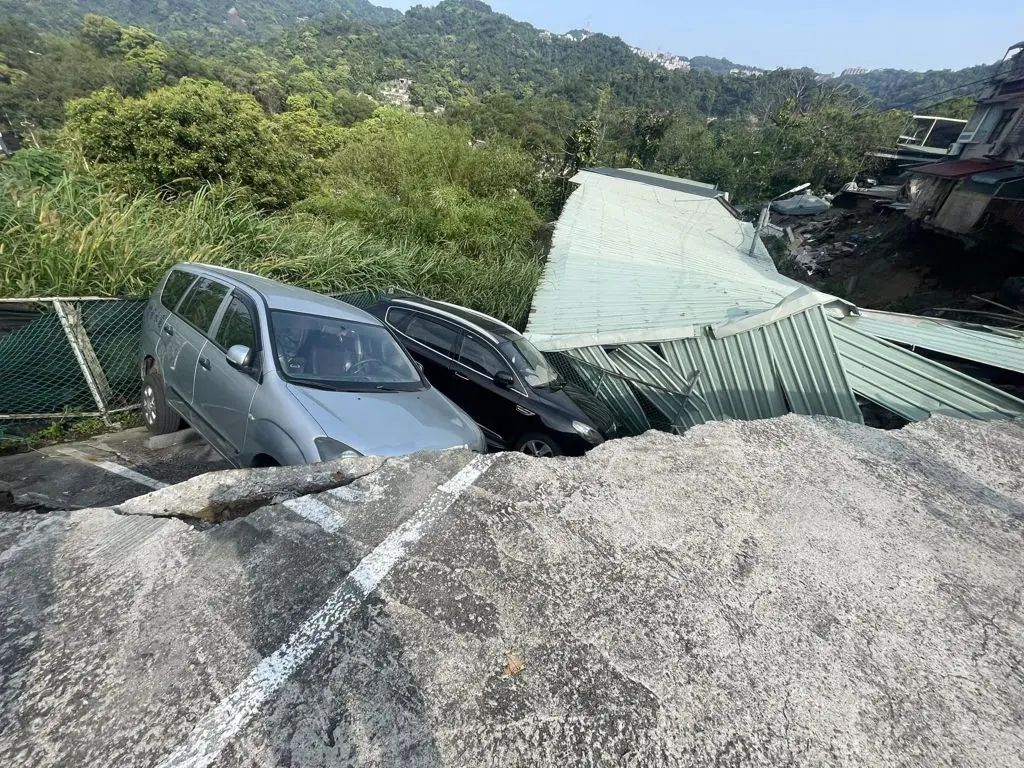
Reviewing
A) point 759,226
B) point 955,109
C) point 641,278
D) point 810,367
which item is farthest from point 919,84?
Answer: point 810,367

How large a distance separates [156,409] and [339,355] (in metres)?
2.11

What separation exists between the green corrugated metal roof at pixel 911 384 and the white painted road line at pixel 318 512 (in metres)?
4.16

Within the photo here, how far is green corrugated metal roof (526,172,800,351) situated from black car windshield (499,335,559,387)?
207 millimetres

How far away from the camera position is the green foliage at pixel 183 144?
38.4 ft

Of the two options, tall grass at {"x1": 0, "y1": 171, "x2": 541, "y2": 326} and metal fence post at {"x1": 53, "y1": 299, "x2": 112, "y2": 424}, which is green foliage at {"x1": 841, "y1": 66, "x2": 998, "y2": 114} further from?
metal fence post at {"x1": 53, "y1": 299, "x2": 112, "y2": 424}

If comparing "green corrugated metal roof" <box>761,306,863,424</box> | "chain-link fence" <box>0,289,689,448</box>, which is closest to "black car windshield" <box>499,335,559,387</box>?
"chain-link fence" <box>0,289,689,448</box>

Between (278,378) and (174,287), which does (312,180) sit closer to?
(174,287)

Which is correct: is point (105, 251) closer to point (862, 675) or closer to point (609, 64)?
point (862, 675)

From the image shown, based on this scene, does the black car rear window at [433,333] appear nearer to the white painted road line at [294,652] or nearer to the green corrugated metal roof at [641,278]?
the green corrugated metal roof at [641,278]

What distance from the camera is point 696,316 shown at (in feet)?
19.5

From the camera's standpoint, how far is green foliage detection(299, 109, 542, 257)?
1188 cm

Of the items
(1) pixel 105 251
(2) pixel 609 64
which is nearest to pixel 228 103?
(1) pixel 105 251

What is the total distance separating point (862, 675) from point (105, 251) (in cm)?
739

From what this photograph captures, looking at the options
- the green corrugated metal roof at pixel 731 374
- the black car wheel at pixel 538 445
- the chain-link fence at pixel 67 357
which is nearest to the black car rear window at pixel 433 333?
the black car wheel at pixel 538 445
